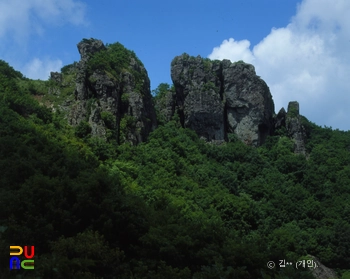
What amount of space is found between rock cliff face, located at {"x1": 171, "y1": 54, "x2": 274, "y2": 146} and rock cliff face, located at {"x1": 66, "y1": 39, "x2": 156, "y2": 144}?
1040 cm

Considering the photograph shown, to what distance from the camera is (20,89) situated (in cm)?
4919

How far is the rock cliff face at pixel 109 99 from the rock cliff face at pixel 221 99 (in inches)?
410

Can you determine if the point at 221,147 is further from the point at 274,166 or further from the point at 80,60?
the point at 80,60

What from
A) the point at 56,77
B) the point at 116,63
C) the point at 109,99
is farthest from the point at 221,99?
the point at 56,77

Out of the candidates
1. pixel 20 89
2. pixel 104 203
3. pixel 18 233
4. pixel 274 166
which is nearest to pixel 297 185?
pixel 274 166

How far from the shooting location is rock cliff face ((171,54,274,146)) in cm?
6669

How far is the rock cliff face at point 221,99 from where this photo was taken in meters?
66.7

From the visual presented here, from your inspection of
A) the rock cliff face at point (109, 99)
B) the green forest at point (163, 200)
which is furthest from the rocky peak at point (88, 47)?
the green forest at point (163, 200)

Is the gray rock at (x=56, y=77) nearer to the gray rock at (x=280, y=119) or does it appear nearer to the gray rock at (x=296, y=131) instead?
the gray rock at (x=280, y=119)

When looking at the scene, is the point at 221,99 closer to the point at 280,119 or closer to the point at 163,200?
the point at 280,119

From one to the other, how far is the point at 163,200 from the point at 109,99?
71.5 feet

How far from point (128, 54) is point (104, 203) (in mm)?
42671

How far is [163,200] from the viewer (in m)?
32.4

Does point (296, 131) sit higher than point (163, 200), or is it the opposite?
point (296, 131)
